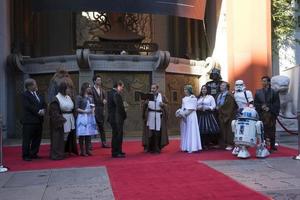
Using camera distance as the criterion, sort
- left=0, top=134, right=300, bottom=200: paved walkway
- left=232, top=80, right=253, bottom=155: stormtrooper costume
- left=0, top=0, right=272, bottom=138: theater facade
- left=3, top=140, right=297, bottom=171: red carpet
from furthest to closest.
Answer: left=0, top=0, right=272, bottom=138: theater facade, left=232, top=80, right=253, bottom=155: stormtrooper costume, left=3, top=140, right=297, bottom=171: red carpet, left=0, top=134, right=300, bottom=200: paved walkway

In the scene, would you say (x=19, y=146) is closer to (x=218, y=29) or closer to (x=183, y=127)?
(x=183, y=127)

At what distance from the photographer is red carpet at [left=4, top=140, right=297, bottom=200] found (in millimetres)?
7712

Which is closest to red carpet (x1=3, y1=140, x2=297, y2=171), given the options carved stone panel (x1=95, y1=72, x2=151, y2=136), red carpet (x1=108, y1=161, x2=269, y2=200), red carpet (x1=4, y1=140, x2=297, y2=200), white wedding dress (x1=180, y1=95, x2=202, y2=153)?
red carpet (x1=4, y1=140, x2=297, y2=200)

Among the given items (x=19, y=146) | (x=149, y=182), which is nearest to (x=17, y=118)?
(x=19, y=146)

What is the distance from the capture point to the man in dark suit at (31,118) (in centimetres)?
1198

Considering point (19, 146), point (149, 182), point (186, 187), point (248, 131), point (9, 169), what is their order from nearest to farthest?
point (186, 187)
point (149, 182)
point (9, 169)
point (248, 131)
point (19, 146)

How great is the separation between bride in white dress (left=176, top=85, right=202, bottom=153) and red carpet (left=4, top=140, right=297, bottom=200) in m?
0.27

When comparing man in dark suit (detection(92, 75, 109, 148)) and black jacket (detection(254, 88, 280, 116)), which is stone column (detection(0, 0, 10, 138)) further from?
black jacket (detection(254, 88, 280, 116))

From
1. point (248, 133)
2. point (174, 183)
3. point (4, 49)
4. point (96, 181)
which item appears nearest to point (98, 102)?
point (248, 133)

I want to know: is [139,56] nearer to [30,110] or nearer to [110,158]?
[110,158]

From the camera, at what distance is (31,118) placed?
1200 centimetres

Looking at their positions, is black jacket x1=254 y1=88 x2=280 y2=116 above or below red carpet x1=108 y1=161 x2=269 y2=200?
above

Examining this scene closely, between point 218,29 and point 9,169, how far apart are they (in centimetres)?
1182

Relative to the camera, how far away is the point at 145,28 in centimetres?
2448
